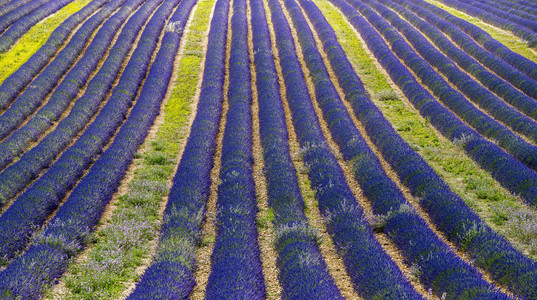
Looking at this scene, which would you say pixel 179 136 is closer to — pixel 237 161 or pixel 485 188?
pixel 237 161

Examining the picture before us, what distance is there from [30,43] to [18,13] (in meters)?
6.59

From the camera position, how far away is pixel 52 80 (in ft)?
61.8

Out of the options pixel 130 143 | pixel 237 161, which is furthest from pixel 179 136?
pixel 237 161

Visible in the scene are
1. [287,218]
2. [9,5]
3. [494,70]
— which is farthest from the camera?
[9,5]

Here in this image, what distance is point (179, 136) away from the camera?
14.5m

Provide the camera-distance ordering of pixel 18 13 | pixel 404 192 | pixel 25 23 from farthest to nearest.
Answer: pixel 18 13 < pixel 25 23 < pixel 404 192

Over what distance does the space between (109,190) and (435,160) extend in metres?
8.50

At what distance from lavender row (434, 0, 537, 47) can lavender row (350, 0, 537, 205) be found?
27.3 feet

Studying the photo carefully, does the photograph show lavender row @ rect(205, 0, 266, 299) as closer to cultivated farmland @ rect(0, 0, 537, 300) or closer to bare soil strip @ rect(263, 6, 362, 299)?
cultivated farmland @ rect(0, 0, 537, 300)

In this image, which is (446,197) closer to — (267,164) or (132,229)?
(267,164)

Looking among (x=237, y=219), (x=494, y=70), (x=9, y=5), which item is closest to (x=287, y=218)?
(x=237, y=219)

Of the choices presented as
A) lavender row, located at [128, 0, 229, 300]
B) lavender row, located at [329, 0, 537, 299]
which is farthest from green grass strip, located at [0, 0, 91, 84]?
lavender row, located at [329, 0, 537, 299]

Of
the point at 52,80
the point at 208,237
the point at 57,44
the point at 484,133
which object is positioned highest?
the point at 208,237

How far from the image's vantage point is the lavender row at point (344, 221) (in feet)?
21.6
